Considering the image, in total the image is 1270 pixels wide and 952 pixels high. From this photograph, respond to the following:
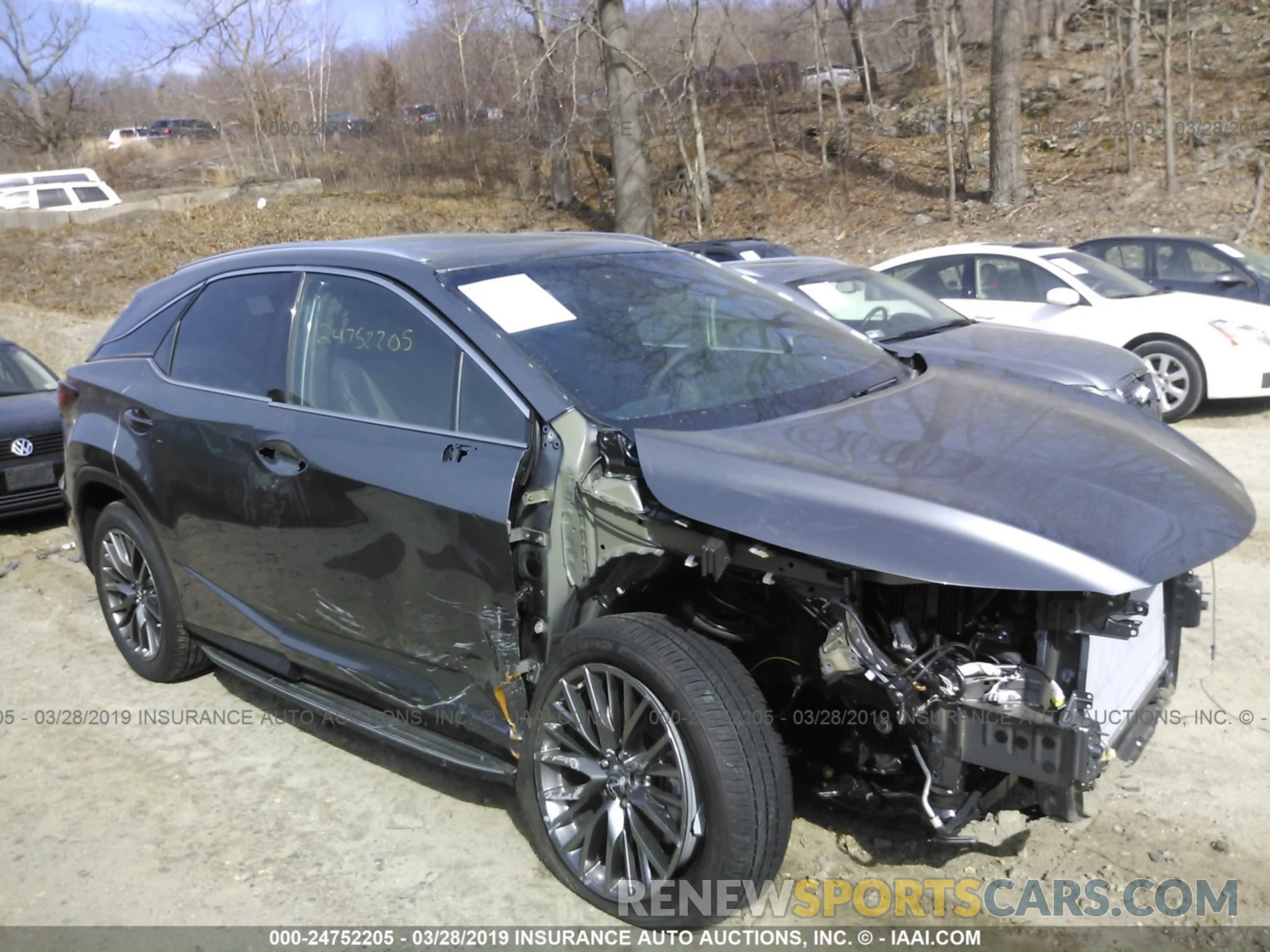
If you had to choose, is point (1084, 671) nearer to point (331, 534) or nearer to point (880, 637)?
point (880, 637)

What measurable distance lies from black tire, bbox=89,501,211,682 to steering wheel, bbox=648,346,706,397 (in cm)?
244

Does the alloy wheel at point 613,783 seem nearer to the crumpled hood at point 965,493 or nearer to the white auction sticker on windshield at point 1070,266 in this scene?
the crumpled hood at point 965,493

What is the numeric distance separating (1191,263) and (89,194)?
25431 mm

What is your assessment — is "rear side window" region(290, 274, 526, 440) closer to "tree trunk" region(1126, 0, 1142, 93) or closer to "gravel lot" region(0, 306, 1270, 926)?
"gravel lot" region(0, 306, 1270, 926)

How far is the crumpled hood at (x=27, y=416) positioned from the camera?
7.95 meters

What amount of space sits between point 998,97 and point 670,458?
1863 centimetres

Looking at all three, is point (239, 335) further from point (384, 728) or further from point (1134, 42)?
point (1134, 42)

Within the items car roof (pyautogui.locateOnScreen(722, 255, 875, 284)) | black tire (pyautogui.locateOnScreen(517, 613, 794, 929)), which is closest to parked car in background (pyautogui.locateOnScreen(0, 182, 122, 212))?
car roof (pyautogui.locateOnScreen(722, 255, 875, 284))

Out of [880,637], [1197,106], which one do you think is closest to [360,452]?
[880,637]

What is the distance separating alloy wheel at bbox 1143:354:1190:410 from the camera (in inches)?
384

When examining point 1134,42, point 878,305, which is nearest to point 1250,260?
point 878,305

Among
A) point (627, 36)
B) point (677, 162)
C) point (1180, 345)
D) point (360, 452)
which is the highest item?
point (627, 36)

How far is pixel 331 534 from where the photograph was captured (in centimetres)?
376

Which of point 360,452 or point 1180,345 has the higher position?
point 360,452
